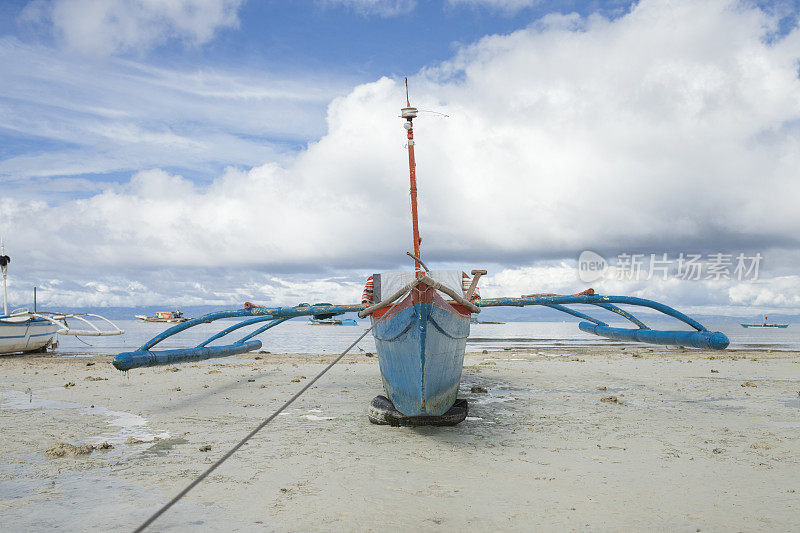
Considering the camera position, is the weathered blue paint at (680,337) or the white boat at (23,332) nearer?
the weathered blue paint at (680,337)

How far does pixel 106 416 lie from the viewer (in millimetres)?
8000

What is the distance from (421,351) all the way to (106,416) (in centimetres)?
556

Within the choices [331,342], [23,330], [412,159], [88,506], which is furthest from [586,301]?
[331,342]

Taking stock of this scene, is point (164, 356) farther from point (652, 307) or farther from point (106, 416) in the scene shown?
point (652, 307)

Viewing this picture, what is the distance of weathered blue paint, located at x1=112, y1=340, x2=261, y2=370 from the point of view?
844cm

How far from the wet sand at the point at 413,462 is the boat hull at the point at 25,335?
13835 millimetres

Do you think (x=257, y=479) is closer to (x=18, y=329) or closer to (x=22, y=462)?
(x=22, y=462)

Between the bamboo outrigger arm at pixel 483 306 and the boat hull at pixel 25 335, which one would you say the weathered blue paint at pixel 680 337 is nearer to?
the bamboo outrigger arm at pixel 483 306

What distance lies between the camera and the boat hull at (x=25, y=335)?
832 inches

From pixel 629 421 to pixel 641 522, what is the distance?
3757mm

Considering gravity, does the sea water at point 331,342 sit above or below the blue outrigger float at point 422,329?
below

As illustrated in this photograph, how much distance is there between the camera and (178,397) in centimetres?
977

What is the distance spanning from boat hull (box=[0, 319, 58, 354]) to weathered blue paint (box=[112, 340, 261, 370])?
1548 cm

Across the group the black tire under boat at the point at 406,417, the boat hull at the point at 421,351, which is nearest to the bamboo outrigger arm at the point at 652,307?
the black tire under boat at the point at 406,417
